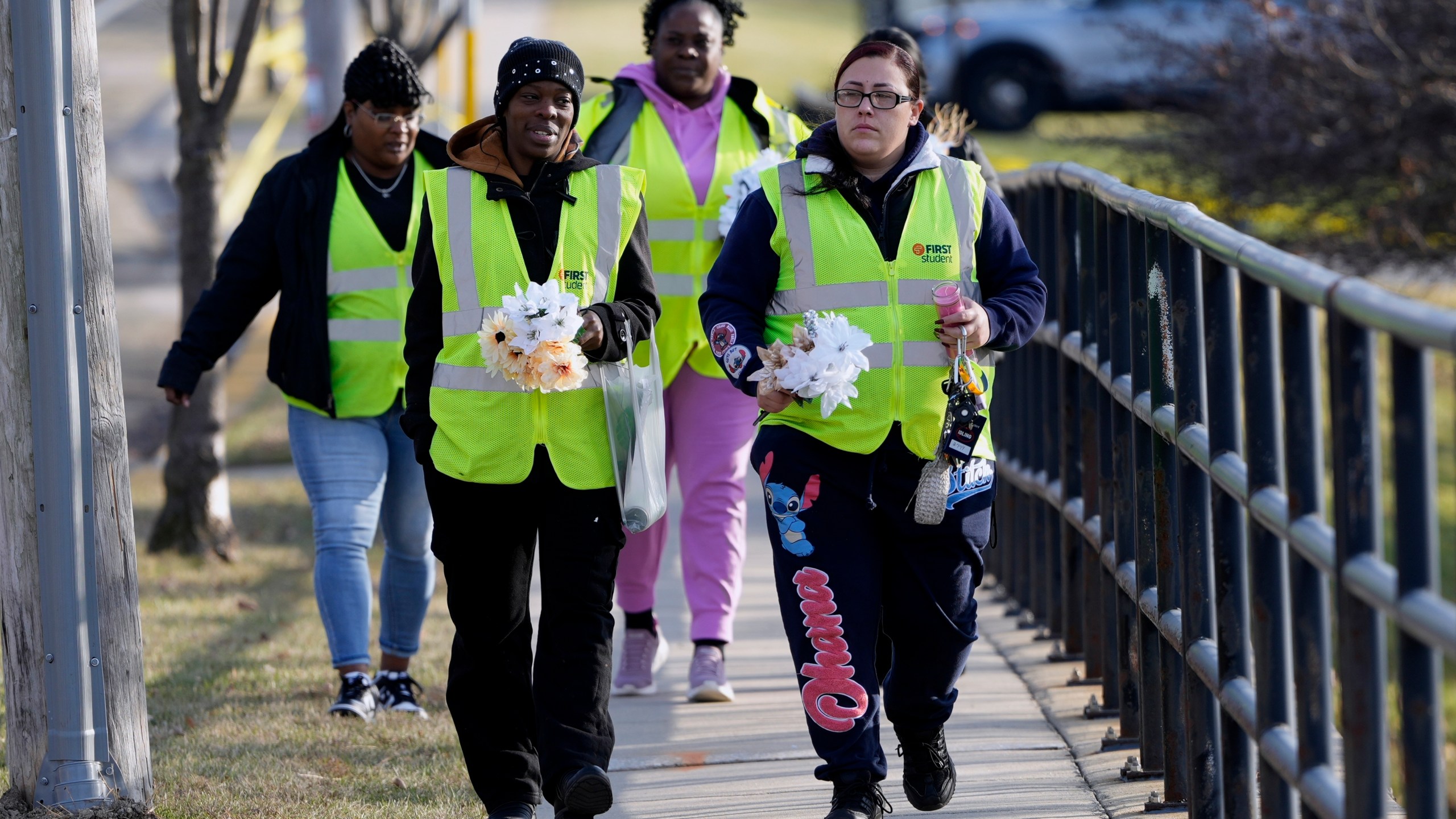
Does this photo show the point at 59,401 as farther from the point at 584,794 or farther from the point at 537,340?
the point at 584,794

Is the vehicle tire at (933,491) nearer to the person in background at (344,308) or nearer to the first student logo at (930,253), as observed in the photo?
the first student logo at (930,253)

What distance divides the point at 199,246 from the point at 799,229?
4.76 m

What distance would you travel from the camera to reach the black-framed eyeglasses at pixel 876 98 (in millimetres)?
3961

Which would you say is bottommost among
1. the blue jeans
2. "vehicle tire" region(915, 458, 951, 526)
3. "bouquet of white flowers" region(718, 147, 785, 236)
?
the blue jeans

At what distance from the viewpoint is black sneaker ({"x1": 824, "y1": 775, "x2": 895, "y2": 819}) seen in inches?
153

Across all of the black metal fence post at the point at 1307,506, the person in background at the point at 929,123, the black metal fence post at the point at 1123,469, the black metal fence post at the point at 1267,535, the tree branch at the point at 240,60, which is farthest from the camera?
the tree branch at the point at 240,60

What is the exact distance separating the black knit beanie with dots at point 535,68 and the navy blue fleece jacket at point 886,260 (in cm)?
49

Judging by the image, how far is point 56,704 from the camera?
13.3 ft

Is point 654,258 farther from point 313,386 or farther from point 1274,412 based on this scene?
point 1274,412

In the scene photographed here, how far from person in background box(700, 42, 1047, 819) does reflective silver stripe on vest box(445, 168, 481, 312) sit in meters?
0.53

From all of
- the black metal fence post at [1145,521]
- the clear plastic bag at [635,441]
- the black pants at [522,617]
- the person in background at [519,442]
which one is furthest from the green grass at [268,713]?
the black metal fence post at [1145,521]

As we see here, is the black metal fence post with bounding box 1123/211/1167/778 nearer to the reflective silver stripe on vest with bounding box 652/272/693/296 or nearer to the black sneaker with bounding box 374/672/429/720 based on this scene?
the reflective silver stripe on vest with bounding box 652/272/693/296

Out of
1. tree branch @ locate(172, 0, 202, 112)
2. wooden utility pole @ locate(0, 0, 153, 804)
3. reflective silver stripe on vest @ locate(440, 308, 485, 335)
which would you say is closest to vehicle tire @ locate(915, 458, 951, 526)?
reflective silver stripe on vest @ locate(440, 308, 485, 335)

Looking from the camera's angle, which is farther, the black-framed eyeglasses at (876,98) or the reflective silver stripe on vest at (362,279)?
the reflective silver stripe on vest at (362,279)
